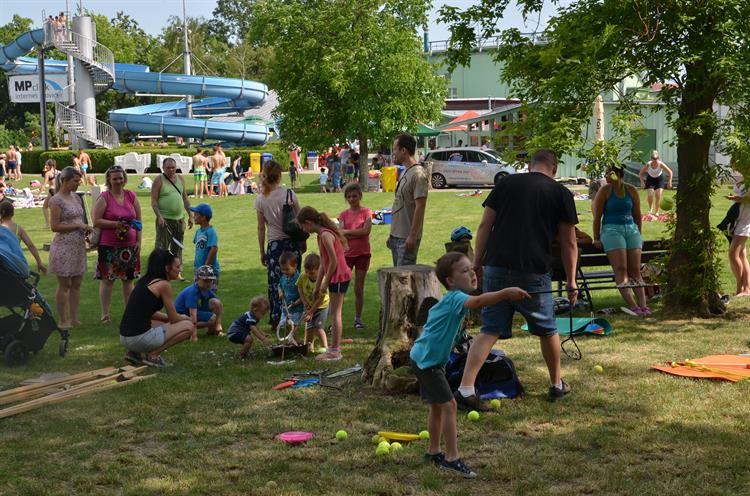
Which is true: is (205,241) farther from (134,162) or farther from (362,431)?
(134,162)

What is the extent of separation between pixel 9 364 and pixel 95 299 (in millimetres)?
3958

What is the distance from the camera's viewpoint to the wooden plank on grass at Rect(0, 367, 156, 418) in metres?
6.76

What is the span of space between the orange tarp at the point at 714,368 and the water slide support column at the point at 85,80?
46.9 m

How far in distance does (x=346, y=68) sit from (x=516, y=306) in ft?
91.8

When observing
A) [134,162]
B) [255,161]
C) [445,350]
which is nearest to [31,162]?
[134,162]

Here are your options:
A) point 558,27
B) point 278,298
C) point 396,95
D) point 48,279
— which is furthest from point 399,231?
point 396,95

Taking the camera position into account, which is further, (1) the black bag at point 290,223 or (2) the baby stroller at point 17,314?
(1) the black bag at point 290,223

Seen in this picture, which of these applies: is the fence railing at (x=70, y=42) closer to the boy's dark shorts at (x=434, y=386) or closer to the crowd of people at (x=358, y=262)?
the crowd of people at (x=358, y=262)

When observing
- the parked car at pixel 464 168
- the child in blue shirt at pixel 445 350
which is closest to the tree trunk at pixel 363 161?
the parked car at pixel 464 168

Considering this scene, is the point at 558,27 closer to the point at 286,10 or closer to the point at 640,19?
the point at 640,19

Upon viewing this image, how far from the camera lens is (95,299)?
488 inches

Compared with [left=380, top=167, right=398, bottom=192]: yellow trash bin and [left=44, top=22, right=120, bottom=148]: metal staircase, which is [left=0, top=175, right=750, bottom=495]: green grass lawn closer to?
[left=380, top=167, right=398, bottom=192]: yellow trash bin

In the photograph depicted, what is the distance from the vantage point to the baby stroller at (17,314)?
851 cm

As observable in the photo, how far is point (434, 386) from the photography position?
5.33 meters
